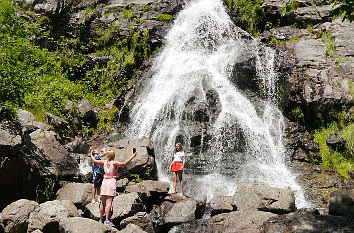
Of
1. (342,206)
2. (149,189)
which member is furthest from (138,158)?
(342,206)

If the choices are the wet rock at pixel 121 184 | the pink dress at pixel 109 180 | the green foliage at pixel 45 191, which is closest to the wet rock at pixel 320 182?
the wet rock at pixel 121 184

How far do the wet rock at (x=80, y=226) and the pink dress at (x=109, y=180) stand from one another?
97cm

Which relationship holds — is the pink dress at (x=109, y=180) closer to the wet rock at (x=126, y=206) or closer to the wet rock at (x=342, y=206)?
the wet rock at (x=126, y=206)

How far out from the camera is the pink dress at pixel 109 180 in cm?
789

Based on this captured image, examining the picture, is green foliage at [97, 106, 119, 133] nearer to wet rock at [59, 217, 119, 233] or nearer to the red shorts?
the red shorts

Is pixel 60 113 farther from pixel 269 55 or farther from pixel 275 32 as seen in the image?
pixel 275 32

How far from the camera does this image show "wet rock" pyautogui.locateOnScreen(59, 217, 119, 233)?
6.79 metres

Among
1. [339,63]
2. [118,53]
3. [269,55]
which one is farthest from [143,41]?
[339,63]

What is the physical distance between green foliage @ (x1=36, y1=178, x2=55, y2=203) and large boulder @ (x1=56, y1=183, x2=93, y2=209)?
23cm

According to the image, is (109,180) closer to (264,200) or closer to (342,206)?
(264,200)

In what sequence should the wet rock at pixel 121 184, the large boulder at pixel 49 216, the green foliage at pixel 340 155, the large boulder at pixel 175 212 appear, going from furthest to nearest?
the green foliage at pixel 340 155
the wet rock at pixel 121 184
the large boulder at pixel 175 212
the large boulder at pixel 49 216

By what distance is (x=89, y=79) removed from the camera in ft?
72.7

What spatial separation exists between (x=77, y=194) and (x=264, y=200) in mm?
5239

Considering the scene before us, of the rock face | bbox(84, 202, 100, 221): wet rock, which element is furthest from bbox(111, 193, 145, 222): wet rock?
the rock face
